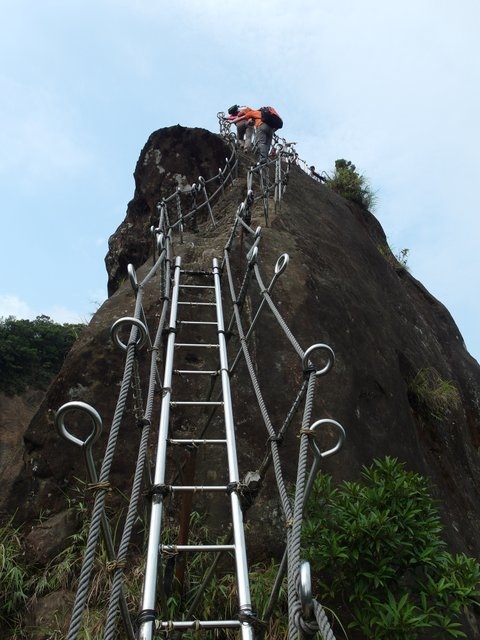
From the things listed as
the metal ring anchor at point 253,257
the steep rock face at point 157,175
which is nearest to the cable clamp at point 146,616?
the metal ring anchor at point 253,257

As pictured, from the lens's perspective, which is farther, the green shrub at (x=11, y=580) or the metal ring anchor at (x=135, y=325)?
the green shrub at (x=11, y=580)

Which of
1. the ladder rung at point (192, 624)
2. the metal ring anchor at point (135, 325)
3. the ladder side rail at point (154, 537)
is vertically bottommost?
the ladder rung at point (192, 624)

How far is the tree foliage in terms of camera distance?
14320 mm

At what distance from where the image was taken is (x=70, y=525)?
3.62 metres

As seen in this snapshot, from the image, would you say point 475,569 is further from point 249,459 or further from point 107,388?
point 107,388

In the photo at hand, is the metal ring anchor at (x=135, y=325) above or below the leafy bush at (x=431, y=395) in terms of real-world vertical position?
below

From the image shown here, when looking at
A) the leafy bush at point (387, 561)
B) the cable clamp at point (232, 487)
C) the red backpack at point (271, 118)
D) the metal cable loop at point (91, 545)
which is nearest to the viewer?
the metal cable loop at point (91, 545)

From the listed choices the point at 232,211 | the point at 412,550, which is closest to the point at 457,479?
the point at 412,550

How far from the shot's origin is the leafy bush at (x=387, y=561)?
2627 millimetres

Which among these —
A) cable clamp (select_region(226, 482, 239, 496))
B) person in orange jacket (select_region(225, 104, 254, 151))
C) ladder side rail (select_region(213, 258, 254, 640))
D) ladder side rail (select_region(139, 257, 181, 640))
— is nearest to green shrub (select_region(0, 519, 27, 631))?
ladder side rail (select_region(139, 257, 181, 640))

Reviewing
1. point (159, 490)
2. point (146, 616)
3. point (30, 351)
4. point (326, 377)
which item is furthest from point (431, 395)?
point (30, 351)

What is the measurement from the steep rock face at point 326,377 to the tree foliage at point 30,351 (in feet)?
26.0

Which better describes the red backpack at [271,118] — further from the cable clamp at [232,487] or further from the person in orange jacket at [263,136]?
the cable clamp at [232,487]

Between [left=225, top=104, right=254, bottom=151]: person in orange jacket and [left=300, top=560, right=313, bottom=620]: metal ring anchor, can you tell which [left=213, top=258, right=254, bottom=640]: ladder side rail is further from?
[left=225, top=104, right=254, bottom=151]: person in orange jacket
